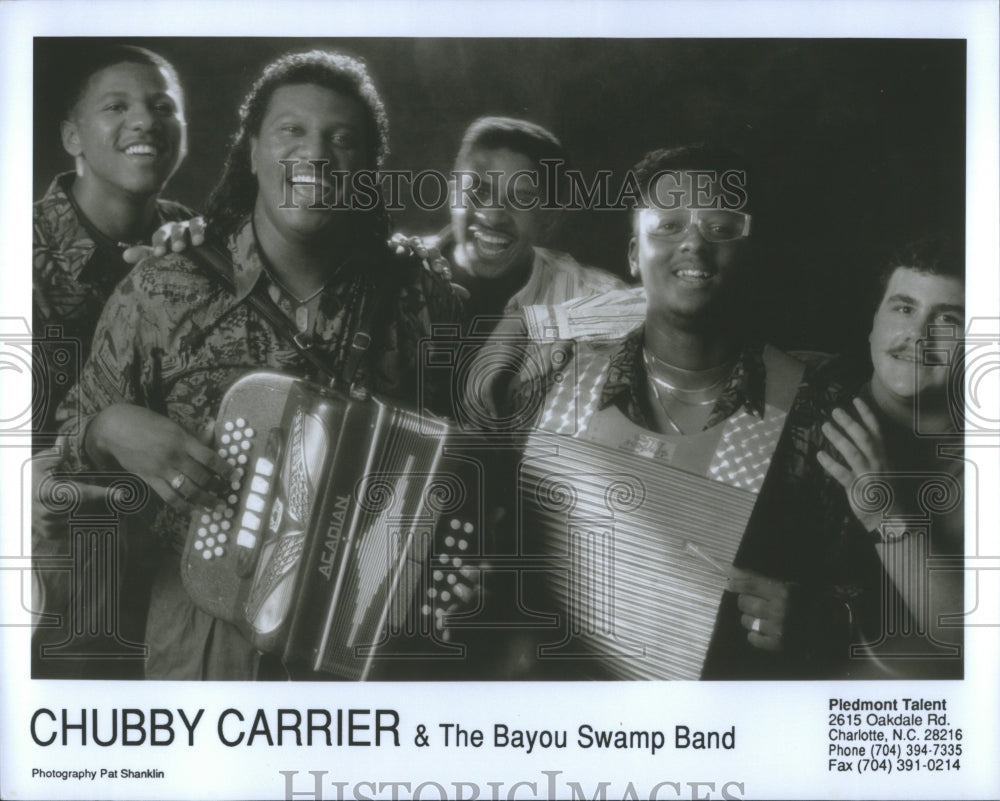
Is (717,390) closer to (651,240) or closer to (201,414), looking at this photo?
(651,240)

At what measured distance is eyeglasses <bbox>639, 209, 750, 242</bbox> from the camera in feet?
9.92

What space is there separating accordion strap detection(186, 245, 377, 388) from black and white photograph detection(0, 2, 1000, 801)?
0.01 meters

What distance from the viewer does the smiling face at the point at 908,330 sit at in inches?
121

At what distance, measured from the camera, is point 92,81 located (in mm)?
3035

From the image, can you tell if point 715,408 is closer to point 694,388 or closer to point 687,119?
point 694,388

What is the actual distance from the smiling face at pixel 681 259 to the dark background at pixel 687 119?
0.07 m

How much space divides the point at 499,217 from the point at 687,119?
622 millimetres

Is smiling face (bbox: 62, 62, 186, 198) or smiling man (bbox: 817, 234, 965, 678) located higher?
smiling face (bbox: 62, 62, 186, 198)

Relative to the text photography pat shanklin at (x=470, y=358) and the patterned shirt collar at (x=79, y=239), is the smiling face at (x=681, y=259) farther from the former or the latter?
the patterned shirt collar at (x=79, y=239)

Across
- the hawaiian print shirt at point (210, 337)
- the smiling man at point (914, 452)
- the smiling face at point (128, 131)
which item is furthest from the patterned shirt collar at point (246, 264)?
the smiling man at point (914, 452)

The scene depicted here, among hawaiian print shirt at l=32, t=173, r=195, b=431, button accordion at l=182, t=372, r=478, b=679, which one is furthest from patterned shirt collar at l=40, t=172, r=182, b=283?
button accordion at l=182, t=372, r=478, b=679

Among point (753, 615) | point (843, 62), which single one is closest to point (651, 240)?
point (843, 62)

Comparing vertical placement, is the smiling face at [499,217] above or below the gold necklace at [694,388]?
above

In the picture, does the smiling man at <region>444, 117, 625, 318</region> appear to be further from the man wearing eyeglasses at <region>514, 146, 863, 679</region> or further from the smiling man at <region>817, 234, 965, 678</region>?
the smiling man at <region>817, 234, 965, 678</region>
